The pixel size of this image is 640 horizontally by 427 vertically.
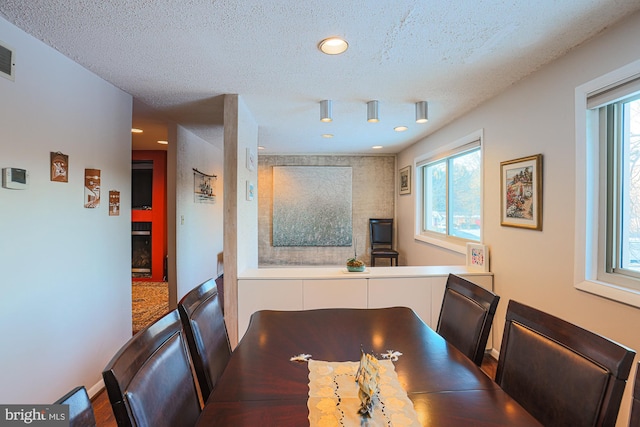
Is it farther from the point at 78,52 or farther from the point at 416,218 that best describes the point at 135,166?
the point at 416,218

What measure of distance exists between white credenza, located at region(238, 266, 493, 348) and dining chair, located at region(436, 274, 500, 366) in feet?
3.09

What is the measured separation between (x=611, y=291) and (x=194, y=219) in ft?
13.9

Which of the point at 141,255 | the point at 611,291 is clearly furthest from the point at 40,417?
the point at 141,255

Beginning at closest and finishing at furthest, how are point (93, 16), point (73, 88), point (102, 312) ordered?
point (93, 16) → point (73, 88) → point (102, 312)

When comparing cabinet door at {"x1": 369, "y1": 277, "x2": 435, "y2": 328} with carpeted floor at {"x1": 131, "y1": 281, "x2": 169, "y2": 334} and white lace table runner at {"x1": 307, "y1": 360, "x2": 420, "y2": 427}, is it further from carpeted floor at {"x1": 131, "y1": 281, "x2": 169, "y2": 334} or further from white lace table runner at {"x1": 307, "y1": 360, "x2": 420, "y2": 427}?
carpeted floor at {"x1": 131, "y1": 281, "x2": 169, "y2": 334}

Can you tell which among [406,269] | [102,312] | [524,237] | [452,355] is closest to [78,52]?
[102,312]

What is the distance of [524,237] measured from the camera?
238cm

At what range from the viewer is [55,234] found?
192 cm

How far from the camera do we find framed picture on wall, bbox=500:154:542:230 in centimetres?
221

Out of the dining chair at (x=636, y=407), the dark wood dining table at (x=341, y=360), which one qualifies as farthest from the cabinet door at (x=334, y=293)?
the dining chair at (x=636, y=407)

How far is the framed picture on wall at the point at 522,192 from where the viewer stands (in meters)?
2.21

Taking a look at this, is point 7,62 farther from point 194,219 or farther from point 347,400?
point 194,219

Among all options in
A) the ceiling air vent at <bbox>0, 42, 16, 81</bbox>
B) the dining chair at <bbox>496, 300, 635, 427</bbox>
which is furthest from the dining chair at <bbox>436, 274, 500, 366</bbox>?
the ceiling air vent at <bbox>0, 42, 16, 81</bbox>

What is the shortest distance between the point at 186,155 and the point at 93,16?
2517mm
